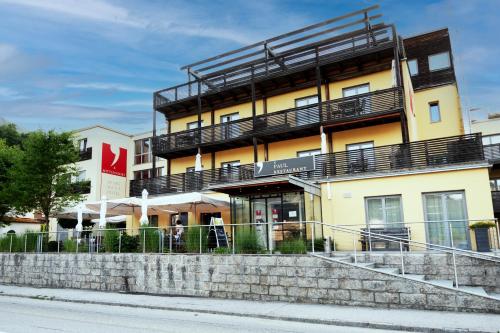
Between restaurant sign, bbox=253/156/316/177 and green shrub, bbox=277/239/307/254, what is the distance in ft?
21.0

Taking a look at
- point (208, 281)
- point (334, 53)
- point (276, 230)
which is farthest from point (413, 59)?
point (208, 281)

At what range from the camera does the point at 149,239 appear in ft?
46.7

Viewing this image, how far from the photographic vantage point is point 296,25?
20.9 meters

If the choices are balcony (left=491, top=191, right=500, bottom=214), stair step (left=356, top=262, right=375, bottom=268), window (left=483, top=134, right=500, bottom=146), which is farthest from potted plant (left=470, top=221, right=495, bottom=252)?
window (left=483, top=134, right=500, bottom=146)

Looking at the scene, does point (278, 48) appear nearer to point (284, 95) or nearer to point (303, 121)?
point (284, 95)

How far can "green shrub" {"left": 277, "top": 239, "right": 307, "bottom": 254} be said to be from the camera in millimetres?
11805

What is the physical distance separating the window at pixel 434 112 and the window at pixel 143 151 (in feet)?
78.5

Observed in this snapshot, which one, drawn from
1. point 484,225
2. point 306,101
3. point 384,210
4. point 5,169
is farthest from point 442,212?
point 5,169

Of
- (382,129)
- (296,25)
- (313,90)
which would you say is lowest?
(382,129)

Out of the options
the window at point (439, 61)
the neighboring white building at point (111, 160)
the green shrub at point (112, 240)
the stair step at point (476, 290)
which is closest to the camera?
the stair step at point (476, 290)

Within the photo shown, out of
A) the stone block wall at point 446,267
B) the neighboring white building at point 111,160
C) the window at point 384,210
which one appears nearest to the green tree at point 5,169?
the neighboring white building at point 111,160

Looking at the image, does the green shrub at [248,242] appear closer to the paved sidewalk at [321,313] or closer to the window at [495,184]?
the paved sidewalk at [321,313]

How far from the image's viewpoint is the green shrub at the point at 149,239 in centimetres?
1414

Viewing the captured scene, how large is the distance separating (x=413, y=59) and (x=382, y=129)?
11.5 meters
